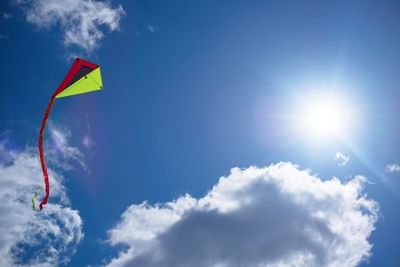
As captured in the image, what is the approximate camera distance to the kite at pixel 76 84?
25766mm

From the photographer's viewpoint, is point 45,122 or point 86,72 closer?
point 45,122

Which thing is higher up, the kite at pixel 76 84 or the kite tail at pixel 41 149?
the kite at pixel 76 84

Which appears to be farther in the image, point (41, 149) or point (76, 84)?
point (76, 84)

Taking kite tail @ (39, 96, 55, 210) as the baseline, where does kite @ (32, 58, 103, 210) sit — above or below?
above

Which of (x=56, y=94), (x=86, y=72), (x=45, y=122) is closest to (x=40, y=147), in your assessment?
(x=45, y=122)

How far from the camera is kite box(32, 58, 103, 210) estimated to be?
25.8 m

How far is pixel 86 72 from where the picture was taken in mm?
27562

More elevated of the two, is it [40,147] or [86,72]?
[86,72]

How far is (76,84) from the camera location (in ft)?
90.4

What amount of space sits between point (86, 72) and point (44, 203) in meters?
11.8

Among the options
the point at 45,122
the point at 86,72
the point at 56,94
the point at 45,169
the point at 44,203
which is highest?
the point at 86,72

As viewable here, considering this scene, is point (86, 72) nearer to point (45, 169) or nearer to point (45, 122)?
point (45, 122)

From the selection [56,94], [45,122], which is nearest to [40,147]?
[45,122]

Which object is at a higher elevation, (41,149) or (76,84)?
(76,84)
